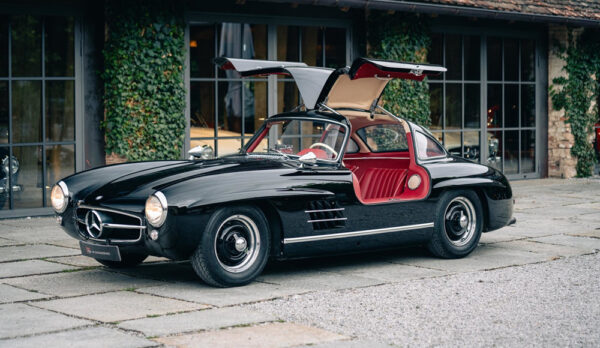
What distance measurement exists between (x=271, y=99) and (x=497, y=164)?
16.3ft

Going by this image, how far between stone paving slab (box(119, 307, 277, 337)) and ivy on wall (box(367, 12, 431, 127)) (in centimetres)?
879

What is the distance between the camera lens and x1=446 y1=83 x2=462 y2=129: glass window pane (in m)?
15.1

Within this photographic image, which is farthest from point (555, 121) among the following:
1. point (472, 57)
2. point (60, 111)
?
point (60, 111)

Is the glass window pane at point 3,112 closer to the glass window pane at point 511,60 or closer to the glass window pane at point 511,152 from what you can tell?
the glass window pane at point 511,152

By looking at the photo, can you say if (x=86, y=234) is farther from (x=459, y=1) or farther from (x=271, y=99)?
(x=459, y=1)

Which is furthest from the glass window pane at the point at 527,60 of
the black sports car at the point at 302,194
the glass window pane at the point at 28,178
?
the glass window pane at the point at 28,178

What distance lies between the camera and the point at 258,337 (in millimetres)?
4855

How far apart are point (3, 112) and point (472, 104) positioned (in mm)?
8179

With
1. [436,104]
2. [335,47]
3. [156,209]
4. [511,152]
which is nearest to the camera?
[156,209]

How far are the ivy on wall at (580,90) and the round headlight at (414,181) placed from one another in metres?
9.55

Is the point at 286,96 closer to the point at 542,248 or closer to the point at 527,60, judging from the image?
the point at 542,248

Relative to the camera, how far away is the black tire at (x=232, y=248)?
611 centimetres

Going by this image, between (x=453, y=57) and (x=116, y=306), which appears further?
(x=453, y=57)

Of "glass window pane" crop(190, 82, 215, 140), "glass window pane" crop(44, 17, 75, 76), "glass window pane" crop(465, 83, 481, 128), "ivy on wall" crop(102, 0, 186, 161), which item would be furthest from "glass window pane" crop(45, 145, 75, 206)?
"glass window pane" crop(465, 83, 481, 128)
